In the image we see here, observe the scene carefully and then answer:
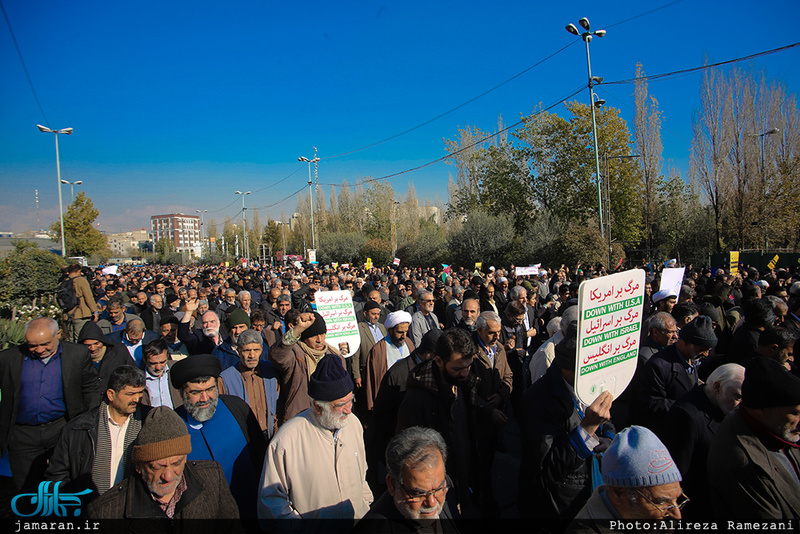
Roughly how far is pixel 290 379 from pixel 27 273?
1386cm

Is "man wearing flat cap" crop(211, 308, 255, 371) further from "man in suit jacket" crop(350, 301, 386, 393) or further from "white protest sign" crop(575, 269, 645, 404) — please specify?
"white protest sign" crop(575, 269, 645, 404)

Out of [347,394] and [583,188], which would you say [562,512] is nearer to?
[347,394]

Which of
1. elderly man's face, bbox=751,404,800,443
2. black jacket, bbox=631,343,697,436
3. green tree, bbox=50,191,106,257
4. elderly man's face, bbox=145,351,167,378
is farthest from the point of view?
green tree, bbox=50,191,106,257

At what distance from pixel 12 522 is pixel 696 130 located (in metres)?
38.4

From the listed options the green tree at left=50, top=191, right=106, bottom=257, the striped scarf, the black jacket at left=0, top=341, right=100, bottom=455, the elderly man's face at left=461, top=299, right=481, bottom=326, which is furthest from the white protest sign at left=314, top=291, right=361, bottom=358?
the green tree at left=50, top=191, right=106, bottom=257

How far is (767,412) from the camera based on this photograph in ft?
8.13

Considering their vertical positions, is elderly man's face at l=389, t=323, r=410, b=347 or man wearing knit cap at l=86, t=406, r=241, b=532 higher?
elderly man's face at l=389, t=323, r=410, b=347

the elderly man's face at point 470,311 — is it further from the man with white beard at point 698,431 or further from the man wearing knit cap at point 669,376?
the man with white beard at point 698,431

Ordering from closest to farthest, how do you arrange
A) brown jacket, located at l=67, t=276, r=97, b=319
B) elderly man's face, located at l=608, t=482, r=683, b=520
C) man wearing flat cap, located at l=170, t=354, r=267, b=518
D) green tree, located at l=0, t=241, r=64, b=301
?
1. elderly man's face, located at l=608, t=482, r=683, b=520
2. man wearing flat cap, located at l=170, t=354, r=267, b=518
3. brown jacket, located at l=67, t=276, r=97, b=319
4. green tree, located at l=0, t=241, r=64, b=301

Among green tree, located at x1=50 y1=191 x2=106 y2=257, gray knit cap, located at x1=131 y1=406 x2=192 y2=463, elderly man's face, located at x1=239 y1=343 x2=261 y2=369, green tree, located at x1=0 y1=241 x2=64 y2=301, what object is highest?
green tree, located at x1=50 y1=191 x2=106 y2=257

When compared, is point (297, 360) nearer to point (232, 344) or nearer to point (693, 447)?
point (232, 344)

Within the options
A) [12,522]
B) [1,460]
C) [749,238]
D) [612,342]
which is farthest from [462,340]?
[749,238]

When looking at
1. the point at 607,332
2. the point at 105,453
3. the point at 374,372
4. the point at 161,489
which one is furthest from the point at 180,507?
the point at 374,372

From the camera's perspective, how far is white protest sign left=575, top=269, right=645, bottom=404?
9.36 feet
